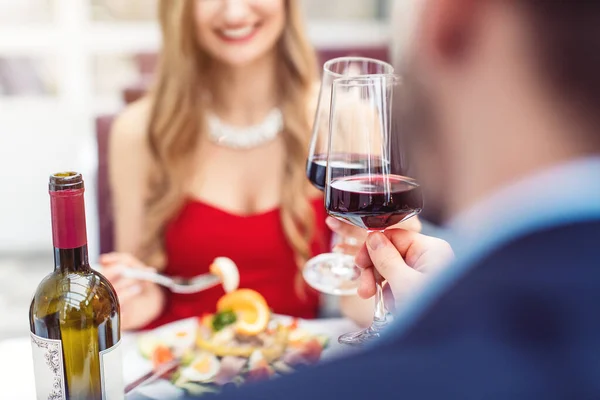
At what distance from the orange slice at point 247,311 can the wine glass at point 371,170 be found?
1.17 ft

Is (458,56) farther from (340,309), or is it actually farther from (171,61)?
(171,61)

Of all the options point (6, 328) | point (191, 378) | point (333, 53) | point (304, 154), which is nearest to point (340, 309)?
point (304, 154)

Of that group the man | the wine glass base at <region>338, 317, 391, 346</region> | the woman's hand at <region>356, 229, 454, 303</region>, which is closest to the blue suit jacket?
Answer: the man

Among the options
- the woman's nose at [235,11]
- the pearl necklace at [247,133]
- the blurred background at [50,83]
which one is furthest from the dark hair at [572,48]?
the blurred background at [50,83]

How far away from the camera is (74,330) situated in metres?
0.83

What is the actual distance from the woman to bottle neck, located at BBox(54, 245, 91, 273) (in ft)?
2.51

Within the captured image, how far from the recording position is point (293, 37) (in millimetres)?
1729

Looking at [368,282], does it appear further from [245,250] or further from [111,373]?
[245,250]

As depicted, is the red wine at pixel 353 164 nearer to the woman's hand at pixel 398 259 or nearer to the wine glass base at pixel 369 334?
the woman's hand at pixel 398 259

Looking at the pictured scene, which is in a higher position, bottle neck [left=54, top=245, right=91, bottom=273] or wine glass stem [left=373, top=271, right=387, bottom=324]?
bottle neck [left=54, top=245, right=91, bottom=273]

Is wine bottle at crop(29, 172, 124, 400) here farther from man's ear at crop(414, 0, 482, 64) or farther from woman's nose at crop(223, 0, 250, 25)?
woman's nose at crop(223, 0, 250, 25)

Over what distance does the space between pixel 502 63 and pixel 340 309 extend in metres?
1.23

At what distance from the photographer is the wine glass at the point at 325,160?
3.35 feet

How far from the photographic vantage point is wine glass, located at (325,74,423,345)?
80 centimetres
